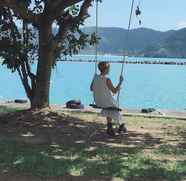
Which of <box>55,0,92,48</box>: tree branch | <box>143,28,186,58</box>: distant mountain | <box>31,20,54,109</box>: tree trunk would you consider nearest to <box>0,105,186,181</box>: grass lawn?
<box>31,20,54,109</box>: tree trunk

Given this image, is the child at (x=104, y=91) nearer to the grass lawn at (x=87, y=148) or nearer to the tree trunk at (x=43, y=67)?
the grass lawn at (x=87, y=148)

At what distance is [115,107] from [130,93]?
25787 mm

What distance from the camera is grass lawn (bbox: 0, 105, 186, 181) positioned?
21.4 feet

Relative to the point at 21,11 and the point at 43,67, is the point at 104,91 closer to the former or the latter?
the point at 43,67

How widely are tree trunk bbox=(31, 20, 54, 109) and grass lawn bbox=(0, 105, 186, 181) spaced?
0.35 meters

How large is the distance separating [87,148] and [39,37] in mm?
3753

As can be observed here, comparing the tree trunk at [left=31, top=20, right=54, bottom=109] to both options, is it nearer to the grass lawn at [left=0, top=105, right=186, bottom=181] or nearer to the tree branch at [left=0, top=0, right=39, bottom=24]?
the tree branch at [left=0, top=0, right=39, bottom=24]

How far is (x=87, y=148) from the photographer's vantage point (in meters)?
8.09

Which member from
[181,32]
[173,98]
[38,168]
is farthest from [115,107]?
[181,32]

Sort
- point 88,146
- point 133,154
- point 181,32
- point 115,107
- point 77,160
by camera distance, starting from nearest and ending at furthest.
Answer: point 77,160 < point 133,154 < point 88,146 < point 115,107 < point 181,32

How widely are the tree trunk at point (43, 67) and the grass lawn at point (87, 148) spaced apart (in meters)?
0.35

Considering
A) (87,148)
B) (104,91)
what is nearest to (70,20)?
(104,91)

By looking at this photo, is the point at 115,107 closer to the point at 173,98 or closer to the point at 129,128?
the point at 129,128

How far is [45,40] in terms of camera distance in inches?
435
